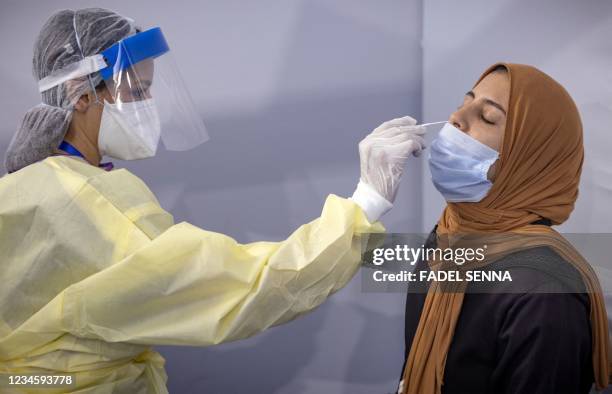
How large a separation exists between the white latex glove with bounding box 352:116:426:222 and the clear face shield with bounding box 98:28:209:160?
40 cm

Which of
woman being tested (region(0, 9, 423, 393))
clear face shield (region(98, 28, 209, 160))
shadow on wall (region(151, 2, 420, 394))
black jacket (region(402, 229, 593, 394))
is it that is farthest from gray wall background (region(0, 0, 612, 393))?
black jacket (region(402, 229, 593, 394))

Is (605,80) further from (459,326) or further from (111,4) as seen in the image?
(111,4)

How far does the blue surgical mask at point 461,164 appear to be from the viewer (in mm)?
1134

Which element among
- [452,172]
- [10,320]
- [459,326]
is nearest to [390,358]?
[459,326]

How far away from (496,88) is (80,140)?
2.75ft

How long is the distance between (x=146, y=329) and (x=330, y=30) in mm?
1014

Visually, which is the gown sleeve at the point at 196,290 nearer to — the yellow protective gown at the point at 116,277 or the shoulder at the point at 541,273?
the yellow protective gown at the point at 116,277

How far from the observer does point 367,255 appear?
120 centimetres

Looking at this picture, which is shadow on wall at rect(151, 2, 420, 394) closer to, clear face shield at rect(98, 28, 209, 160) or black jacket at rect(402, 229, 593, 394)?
clear face shield at rect(98, 28, 209, 160)

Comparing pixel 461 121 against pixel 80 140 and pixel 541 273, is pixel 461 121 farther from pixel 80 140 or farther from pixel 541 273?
pixel 80 140

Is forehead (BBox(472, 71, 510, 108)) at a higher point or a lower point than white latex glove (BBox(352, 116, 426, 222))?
higher

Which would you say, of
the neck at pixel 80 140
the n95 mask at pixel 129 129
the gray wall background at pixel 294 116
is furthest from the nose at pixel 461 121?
the neck at pixel 80 140

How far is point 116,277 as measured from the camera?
40.3 inches

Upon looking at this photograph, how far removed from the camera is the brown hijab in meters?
1.10
